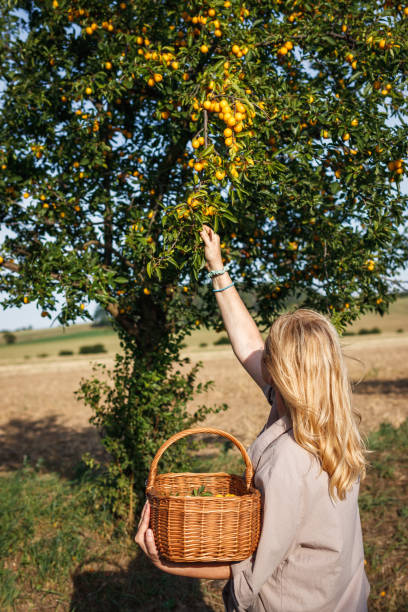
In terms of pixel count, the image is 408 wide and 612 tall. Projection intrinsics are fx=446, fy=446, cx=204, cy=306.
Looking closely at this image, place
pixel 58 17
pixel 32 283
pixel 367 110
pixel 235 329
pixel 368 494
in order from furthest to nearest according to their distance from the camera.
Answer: pixel 368 494 → pixel 58 17 → pixel 32 283 → pixel 367 110 → pixel 235 329

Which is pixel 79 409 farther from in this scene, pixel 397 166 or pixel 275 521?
pixel 275 521

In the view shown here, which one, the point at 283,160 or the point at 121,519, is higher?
the point at 283,160

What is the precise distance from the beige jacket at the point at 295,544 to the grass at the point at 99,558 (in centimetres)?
269

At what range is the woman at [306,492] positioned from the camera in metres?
1.65

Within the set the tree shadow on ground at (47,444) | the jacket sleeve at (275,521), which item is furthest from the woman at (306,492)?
the tree shadow on ground at (47,444)

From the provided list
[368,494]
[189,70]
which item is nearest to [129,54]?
[189,70]

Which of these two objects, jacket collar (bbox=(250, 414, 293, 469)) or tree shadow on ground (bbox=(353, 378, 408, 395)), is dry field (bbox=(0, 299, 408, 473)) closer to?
tree shadow on ground (bbox=(353, 378, 408, 395))

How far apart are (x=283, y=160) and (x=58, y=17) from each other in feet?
7.81

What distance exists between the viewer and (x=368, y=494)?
18.1 ft

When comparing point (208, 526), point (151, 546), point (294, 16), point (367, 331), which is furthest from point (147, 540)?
point (367, 331)

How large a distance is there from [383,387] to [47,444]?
10496 mm

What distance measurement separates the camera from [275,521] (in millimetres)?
1631

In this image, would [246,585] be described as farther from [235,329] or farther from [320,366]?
[235,329]

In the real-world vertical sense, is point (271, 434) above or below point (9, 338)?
below
